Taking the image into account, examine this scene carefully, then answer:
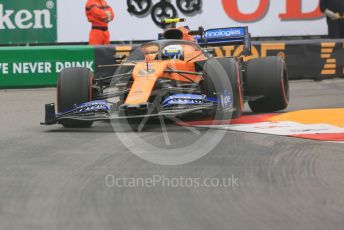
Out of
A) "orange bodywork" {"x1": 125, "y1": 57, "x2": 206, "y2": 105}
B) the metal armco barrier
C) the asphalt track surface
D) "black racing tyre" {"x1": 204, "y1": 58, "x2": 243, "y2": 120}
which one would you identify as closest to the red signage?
the metal armco barrier

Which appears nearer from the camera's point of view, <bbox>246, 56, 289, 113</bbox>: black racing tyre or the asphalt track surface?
the asphalt track surface

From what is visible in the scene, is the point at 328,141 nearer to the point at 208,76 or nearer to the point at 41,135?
the point at 208,76

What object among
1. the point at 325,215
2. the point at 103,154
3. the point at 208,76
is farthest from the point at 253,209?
the point at 208,76

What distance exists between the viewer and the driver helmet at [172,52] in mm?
10914

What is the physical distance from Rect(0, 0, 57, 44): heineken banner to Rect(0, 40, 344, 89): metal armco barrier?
182 cm

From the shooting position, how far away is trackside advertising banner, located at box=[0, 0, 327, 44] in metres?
19.0

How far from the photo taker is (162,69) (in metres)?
10.3

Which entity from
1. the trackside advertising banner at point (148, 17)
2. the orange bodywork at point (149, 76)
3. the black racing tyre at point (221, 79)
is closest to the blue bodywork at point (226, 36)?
the orange bodywork at point (149, 76)

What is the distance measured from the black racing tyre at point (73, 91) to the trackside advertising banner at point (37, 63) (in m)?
6.80

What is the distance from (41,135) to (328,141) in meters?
3.31

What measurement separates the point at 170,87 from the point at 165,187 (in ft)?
13.5

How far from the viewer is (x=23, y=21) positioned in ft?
62.3

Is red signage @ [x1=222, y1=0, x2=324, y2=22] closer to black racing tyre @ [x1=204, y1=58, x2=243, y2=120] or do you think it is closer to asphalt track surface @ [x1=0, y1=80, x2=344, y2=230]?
black racing tyre @ [x1=204, y1=58, x2=243, y2=120]

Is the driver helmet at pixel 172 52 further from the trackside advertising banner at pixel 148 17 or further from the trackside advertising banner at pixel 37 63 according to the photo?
the trackside advertising banner at pixel 148 17
